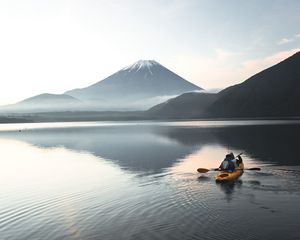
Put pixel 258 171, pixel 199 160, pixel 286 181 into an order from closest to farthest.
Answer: pixel 286 181 → pixel 258 171 → pixel 199 160

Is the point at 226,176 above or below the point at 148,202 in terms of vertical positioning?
above

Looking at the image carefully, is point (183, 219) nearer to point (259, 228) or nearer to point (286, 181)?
point (259, 228)

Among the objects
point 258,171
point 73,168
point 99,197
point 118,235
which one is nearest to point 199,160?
point 258,171

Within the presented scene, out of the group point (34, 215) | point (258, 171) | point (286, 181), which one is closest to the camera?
point (34, 215)

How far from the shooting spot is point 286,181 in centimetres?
3881

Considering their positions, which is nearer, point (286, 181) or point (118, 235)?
point (118, 235)

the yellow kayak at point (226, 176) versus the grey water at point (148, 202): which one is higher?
the yellow kayak at point (226, 176)

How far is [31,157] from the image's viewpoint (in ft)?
231

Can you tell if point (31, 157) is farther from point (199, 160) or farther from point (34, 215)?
point (34, 215)

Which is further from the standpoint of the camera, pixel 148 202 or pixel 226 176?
pixel 226 176

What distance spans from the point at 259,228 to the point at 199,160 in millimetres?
36566

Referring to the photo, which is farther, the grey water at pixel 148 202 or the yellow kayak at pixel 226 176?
the yellow kayak at pixel 226 176

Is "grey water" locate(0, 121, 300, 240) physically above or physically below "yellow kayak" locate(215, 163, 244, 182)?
below

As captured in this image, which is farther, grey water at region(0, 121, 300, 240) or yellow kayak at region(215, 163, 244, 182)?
yellow kayak at region(215, 163, 244, 182)
